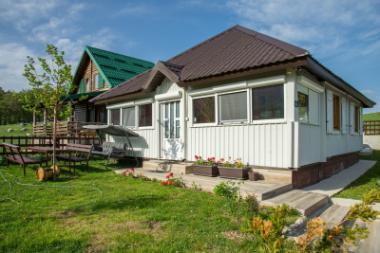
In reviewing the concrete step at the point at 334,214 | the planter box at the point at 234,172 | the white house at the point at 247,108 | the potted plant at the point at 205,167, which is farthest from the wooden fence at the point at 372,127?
the concrete step at the point at 334,214

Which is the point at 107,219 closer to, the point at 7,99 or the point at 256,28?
the point at 256,28

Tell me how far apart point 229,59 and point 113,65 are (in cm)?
1585

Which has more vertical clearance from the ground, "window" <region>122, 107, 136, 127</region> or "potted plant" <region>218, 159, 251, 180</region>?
"window" <region>122, 107, 136, 127</region>

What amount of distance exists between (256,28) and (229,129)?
4.65 meters

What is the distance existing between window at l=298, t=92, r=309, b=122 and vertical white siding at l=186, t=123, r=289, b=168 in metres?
0.82

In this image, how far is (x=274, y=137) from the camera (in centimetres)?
676

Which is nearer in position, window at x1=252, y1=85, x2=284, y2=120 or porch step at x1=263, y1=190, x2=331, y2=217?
porch step at x1=263, y1=190, x2=331, y2=217

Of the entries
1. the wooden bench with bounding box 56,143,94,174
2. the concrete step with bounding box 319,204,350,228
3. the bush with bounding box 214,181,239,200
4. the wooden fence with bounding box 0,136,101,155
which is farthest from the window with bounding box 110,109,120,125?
the concrete step with bounding box 319,204,350,228

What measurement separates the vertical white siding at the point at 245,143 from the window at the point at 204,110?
0.96ft

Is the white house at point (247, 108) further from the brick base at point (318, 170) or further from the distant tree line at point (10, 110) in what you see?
the distant tree line at point (10, 110)

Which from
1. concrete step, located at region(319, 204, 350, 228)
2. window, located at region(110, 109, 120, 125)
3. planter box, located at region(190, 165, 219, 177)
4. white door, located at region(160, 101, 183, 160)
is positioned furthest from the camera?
window, located at region(110, 109, 120, 125)

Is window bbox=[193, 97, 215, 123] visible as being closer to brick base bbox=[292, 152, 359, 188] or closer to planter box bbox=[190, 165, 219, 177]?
planter box bbox=[190, 165, 219, 177]

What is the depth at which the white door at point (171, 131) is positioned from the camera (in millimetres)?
9328

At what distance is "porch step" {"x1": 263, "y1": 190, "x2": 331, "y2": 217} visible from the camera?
4.81m
